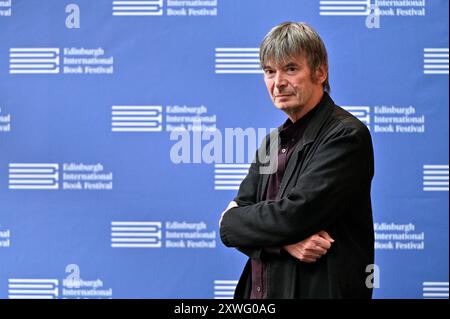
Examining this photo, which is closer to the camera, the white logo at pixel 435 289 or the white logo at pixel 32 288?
the white logo at pixel 435 289

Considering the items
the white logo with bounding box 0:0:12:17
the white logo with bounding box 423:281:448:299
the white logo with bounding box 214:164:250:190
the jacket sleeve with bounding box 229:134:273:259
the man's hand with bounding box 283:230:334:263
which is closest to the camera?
the man's hand with bounding box 283:230:334:263

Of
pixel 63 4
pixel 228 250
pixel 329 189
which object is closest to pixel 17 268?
pixel 228 250

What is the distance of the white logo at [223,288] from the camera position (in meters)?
3.85

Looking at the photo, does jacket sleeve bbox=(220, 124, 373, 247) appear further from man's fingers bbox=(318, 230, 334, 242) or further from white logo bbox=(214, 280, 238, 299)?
white logo bbox=(214, 280, 238, 299)

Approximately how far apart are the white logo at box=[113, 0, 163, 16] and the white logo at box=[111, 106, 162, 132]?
0.55 meters

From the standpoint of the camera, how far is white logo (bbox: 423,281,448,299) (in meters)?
3.76

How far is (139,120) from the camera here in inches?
154

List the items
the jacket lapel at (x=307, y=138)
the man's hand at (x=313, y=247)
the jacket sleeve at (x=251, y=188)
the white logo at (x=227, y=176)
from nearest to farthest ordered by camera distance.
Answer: the man's hand at (x=313, y=247), the jacket lapel at (x=307, y=138), the jacket sleeve at (x=251, y=188), the white logo at (x=227, y=176)

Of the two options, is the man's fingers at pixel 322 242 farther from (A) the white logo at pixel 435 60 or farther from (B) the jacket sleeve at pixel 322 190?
(A) the white logo at pixel 435 60

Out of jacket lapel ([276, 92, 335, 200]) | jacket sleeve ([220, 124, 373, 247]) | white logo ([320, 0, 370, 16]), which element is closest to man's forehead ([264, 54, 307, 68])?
jacket lapel ([276, 92, 335, 200])

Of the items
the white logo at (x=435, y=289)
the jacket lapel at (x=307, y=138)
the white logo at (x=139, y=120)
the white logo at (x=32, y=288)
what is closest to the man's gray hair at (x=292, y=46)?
the jacket lapel at (x=307, y=138)

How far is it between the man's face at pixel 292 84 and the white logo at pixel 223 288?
6.02ft

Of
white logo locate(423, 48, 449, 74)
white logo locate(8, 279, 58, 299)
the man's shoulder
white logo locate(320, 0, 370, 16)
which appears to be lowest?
white logo locate(8, 279, 58, 299)

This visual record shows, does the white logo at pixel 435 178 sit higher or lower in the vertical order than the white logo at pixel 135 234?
higher
